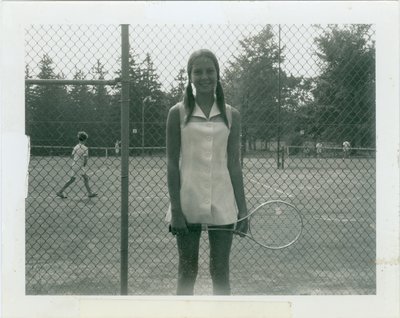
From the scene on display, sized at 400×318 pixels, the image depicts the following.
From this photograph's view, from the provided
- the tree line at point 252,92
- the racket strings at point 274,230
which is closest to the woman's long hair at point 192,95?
the tree line at point 252,92

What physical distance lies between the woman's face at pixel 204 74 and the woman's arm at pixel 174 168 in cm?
19

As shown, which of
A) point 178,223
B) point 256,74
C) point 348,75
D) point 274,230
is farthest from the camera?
point 348,75

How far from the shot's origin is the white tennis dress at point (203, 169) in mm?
2822

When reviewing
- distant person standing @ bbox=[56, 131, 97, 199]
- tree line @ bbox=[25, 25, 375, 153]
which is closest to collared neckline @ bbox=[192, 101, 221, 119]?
tree line @ bbox=[25, 25, 375, 153]

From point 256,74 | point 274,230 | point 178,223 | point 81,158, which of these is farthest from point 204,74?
point 81,158

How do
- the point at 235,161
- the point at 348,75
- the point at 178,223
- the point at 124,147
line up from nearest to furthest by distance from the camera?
the point at 178,223 < the point at 235,161 < the point at 124,147 < the point at 348,75

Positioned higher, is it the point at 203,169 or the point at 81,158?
the point at 203,169

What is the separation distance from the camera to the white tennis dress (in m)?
2.82

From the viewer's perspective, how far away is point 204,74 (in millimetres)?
2826

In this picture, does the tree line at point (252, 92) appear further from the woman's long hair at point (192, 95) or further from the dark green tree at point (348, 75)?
the woman's long hair at point (192, 95)

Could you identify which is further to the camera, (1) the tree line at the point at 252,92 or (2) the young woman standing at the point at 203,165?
(1) the tree line at the point at 252,92

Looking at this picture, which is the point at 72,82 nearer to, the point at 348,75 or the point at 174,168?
the point at 174,168

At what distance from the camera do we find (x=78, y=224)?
21.3ft

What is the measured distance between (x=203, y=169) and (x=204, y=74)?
1.75 ft
